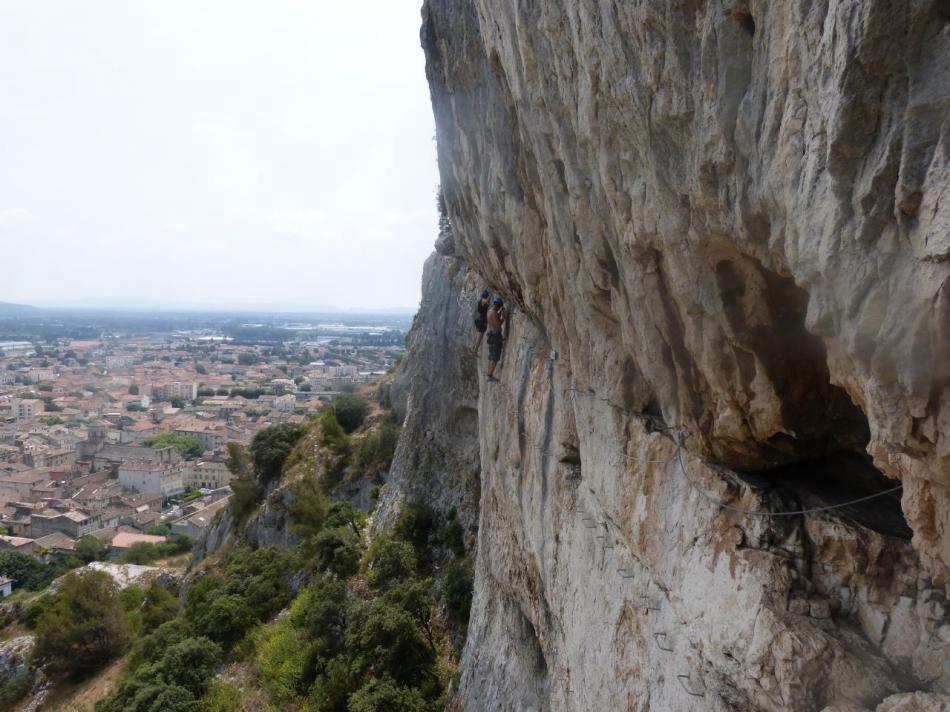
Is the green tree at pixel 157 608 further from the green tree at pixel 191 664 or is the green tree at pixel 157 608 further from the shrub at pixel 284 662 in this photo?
the shrub at pixel 284 662

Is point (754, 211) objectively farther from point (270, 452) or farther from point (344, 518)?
point (270, 452)

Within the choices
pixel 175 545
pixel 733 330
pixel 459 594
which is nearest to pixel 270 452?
pixel 459 594

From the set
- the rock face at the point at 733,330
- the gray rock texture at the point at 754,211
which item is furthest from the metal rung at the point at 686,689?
the gray rock texture at the point at 754,211

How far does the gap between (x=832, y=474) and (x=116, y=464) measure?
284 ft

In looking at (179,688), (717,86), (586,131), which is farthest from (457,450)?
(717,86)

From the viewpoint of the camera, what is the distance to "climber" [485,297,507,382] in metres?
13.7

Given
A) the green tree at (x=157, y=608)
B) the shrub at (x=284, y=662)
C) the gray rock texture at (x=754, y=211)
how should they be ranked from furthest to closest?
the green tree at (x=157, y=608), the shrub at (x=284, y=662), the gray rock texture at (x=754, y=211)

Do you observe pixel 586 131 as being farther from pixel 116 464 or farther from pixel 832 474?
pixel 116 464

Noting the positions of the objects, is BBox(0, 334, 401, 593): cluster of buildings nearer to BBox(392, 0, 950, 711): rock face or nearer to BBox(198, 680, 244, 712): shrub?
BBox(198, 680, 244, 712): shrub

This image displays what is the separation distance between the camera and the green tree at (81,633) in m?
25.3

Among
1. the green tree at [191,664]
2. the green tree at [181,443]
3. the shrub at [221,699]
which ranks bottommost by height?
the green tree at [181,443]

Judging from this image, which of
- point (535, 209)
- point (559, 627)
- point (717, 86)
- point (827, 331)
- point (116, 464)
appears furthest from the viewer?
point (116, 464)

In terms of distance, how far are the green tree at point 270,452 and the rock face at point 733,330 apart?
1010 inches

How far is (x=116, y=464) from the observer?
77.4 metres
